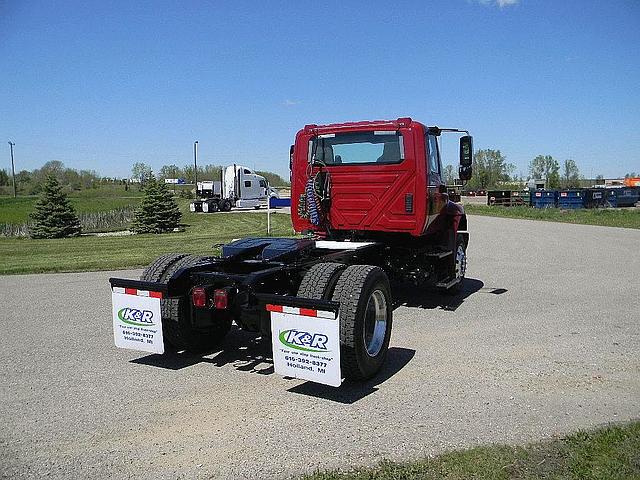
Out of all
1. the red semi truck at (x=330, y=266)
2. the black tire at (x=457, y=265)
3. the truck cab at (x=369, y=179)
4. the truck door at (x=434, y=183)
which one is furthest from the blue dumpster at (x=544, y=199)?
the truck cab at (x=369, y=179)

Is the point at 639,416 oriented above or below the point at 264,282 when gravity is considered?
below

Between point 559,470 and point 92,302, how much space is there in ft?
23.5

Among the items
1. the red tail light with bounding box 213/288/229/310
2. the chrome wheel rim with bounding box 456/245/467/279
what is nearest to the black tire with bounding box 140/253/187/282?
the red tail light with bounding box 213/288/229/310

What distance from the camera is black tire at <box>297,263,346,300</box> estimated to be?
504 cm

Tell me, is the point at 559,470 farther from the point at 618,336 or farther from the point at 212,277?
the point at 618,336


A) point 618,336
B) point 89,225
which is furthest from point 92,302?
point 89,225

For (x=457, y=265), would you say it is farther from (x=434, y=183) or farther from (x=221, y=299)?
(x=221, y=299)

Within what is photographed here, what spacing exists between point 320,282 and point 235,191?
42.7m

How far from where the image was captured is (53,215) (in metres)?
24.4

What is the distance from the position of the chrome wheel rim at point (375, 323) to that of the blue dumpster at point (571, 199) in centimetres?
4265

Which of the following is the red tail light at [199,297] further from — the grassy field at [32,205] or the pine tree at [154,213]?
the grassy field at [32,205]

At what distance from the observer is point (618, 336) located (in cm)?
679

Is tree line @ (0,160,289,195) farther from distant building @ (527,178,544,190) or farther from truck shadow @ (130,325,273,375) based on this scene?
truck shadow @ (130,325,273,375)

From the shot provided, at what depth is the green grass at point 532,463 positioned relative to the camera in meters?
3.42
